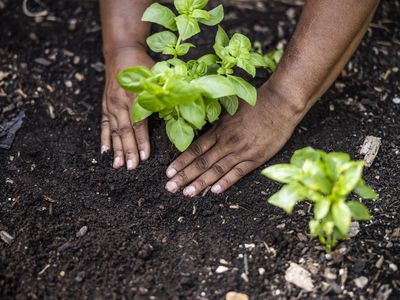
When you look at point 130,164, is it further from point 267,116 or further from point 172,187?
point 267,116

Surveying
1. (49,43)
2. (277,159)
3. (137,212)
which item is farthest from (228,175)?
(49,43)

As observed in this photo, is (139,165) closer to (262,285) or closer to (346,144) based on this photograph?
(262,285)

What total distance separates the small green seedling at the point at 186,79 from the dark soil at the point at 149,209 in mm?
363

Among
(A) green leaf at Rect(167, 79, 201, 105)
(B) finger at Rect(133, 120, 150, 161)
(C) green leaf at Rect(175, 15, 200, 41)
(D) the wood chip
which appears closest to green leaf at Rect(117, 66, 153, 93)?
(A) green leaf at Rect(167, 79, 201, 105)

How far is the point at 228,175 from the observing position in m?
2.46

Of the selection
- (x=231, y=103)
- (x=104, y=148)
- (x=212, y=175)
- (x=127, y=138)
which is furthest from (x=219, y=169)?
(x=104, y=148)

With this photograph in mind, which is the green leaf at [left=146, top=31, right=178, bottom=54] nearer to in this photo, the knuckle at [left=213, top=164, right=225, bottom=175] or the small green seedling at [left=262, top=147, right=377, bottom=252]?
the knuckle at [left=213, top=164, right=225, bottom=175]

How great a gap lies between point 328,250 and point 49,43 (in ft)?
6.38

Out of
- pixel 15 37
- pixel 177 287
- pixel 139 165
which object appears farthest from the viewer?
pixel 15 37

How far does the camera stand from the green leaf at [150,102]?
6.65 ft

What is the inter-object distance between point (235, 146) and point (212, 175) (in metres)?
0.16

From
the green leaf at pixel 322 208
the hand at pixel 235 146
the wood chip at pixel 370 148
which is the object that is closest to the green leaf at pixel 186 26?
the hand at pixel 235 146

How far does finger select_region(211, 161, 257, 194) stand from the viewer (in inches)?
96.0

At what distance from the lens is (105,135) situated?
2.65m
